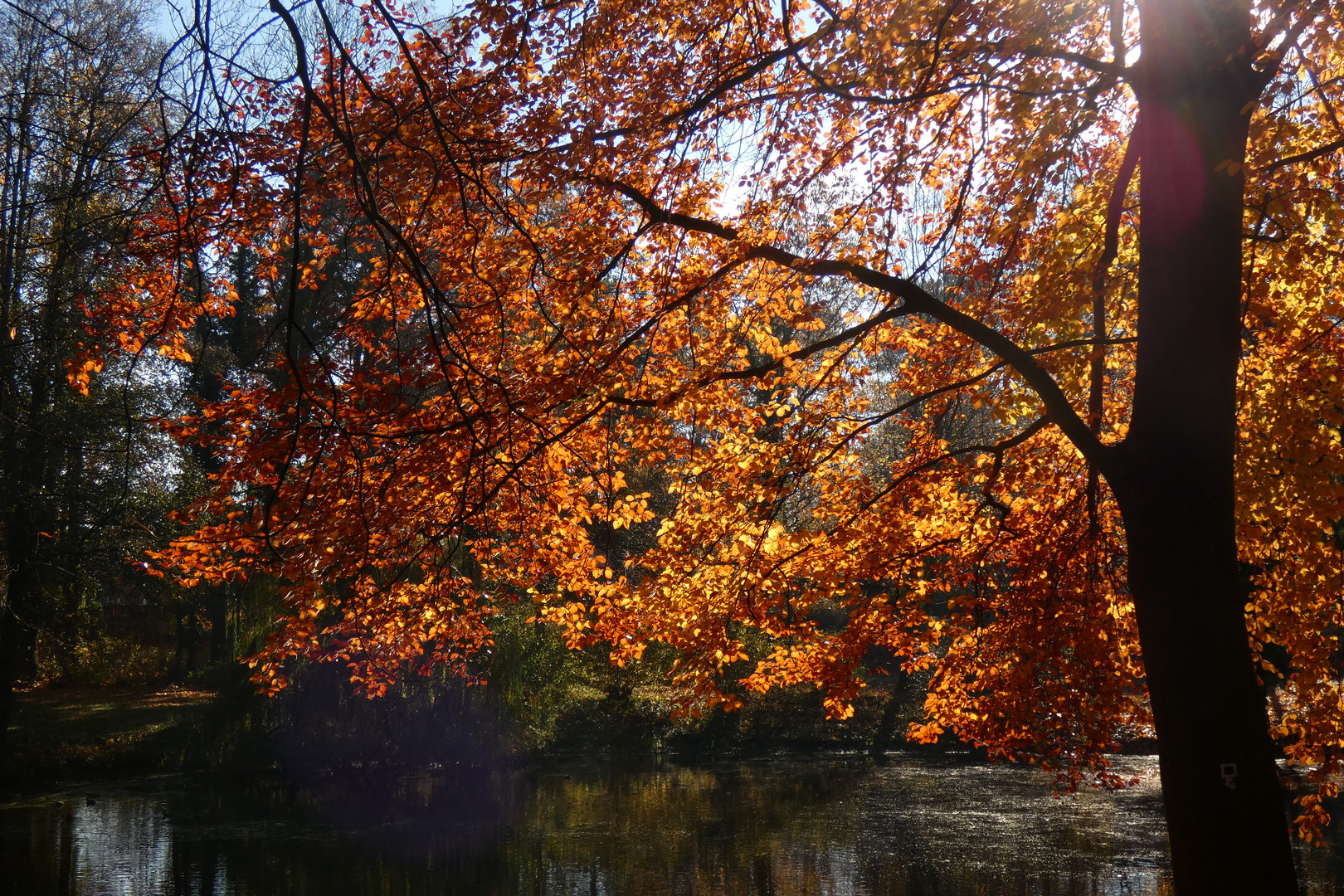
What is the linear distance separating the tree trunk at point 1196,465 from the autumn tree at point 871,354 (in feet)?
0.05

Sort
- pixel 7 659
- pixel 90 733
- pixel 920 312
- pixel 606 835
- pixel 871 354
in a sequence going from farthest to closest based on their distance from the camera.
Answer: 1. pixel 90 733
2. pixel 7 659
3. pixel 606 835
4. pixel 871 354
5. pixel 920 312

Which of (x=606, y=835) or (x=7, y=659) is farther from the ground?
(x=7, y=659)

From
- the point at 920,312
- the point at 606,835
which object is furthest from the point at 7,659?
the point at 920,312

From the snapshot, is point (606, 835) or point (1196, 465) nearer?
point (1196, 465)

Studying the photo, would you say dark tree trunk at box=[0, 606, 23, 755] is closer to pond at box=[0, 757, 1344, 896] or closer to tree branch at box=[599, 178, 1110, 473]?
pond at box=[0, 757, 1344, 896]

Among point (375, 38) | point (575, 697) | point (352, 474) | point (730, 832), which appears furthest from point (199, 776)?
point (375, 38)

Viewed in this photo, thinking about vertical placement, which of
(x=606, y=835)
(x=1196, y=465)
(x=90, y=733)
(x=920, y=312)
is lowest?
(x=606, y=835)

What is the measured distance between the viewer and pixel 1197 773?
12.0 ft

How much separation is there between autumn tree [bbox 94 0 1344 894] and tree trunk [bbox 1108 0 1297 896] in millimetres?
15

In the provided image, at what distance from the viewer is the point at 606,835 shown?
471 inches

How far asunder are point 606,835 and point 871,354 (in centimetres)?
770

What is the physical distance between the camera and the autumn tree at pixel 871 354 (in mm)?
3996

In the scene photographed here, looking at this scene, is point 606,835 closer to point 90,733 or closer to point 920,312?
point 920,312

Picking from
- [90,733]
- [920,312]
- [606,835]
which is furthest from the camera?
[90,733]
